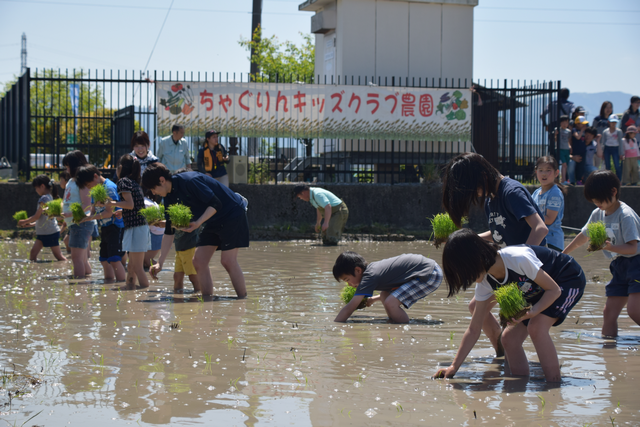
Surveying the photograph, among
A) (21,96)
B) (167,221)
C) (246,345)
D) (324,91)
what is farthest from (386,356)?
(21,96)

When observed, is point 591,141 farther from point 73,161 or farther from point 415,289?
point 73,161

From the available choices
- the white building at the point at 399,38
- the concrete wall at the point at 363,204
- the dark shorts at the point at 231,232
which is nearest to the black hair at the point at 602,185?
the dark shorts at the point at 231,232

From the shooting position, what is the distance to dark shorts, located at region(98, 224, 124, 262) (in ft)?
A: 29.1

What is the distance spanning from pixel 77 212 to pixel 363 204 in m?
8.09

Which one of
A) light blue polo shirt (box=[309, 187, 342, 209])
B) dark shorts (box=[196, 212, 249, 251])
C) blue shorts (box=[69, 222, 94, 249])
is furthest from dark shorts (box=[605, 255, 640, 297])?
light blue polo shirt (box=[309, 187, 342, 209])

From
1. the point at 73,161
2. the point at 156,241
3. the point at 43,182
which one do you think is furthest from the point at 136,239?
the point at 43,182

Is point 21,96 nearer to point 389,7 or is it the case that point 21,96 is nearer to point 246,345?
point 389,7

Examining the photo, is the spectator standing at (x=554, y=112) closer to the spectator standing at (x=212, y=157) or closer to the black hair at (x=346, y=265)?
the spectator standing at (x=212, y=157)

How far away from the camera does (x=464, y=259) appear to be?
4055mm

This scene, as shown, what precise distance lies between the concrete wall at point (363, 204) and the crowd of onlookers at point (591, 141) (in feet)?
1.67

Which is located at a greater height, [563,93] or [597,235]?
[563,93]

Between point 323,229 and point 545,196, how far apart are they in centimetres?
669

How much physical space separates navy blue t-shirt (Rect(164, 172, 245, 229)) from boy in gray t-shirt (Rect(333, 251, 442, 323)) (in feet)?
5.78

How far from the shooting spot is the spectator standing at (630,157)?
1582 cm
